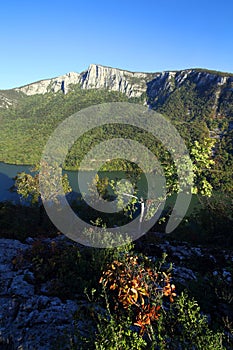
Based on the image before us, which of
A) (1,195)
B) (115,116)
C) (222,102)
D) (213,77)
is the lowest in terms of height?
(1,195)

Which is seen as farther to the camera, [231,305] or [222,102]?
[222,102]

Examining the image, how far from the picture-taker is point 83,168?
351 ft

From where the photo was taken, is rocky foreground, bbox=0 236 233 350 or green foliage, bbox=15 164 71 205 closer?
rocky foreground, bbox=0 236 233 350

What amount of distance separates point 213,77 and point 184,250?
648 feet

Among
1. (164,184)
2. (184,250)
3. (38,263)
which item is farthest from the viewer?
(164,184)

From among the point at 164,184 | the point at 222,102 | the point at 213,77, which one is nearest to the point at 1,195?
the point at 164,184

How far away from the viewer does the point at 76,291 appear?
22.2 ft

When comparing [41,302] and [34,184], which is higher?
[34,184]

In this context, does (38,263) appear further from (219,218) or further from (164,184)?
(219,218)

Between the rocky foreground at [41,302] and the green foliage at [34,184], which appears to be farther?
the green foliage at [34,184]

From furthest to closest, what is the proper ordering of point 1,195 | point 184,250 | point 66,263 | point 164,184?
1. point 1,195
2. point 164,184
3. point 184,250
4. point 66,263

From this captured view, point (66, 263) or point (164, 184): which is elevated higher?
point (164, 184)

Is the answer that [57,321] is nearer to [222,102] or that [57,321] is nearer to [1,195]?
[1,195]

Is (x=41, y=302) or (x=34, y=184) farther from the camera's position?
(x=34, y=184)
